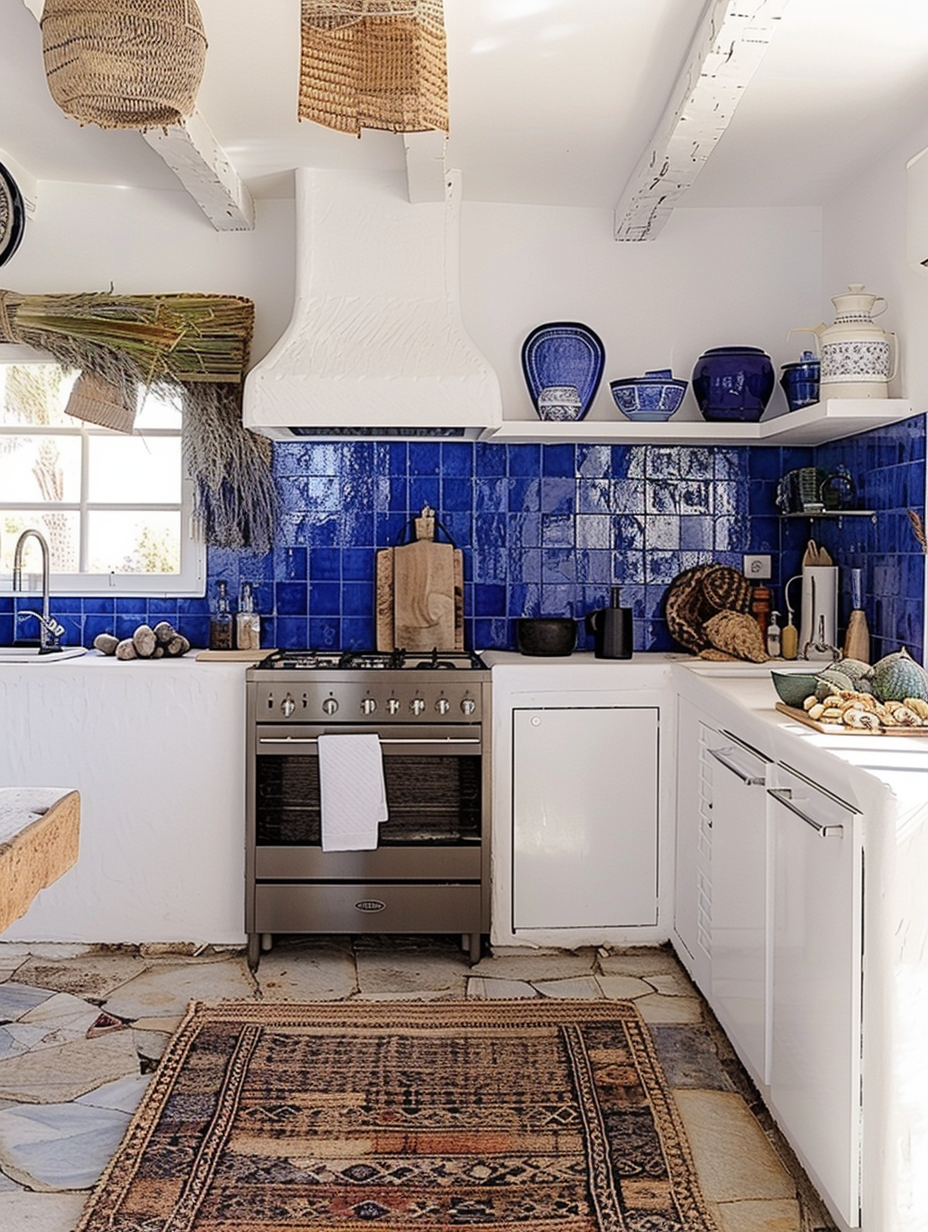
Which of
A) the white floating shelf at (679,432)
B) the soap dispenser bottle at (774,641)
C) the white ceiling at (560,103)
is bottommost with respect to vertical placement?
the soap dispenser bottle at (774,641)

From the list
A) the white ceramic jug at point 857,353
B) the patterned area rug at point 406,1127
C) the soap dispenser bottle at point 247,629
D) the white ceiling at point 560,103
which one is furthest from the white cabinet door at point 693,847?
the white ceiling at point 560,103

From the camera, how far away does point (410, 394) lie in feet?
12.5

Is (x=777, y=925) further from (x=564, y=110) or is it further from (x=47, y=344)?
(x=47, y=344)

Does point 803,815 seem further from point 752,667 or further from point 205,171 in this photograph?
point 205,171

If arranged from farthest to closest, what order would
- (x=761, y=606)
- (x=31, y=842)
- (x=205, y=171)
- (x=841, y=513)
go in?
(x=761, y=606), (x=841, y=513), (x=205, y=171), (x=31, y=842)

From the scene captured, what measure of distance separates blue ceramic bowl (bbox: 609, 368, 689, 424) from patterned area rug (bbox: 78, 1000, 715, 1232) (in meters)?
1.94

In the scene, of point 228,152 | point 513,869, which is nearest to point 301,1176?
point 513,869

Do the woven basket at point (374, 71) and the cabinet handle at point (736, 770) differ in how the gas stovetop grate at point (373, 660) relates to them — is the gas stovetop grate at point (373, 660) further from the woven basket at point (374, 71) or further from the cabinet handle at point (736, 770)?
the woven basket at point (374, 71)

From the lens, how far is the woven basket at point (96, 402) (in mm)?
4109

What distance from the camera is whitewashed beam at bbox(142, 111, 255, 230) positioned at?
3293 mm

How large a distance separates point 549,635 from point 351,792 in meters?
0.89

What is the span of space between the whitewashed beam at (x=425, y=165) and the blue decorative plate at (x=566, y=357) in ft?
2.06

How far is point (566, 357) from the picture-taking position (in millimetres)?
4219

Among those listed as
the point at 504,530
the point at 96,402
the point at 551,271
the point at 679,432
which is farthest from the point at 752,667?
the point at 96,402
